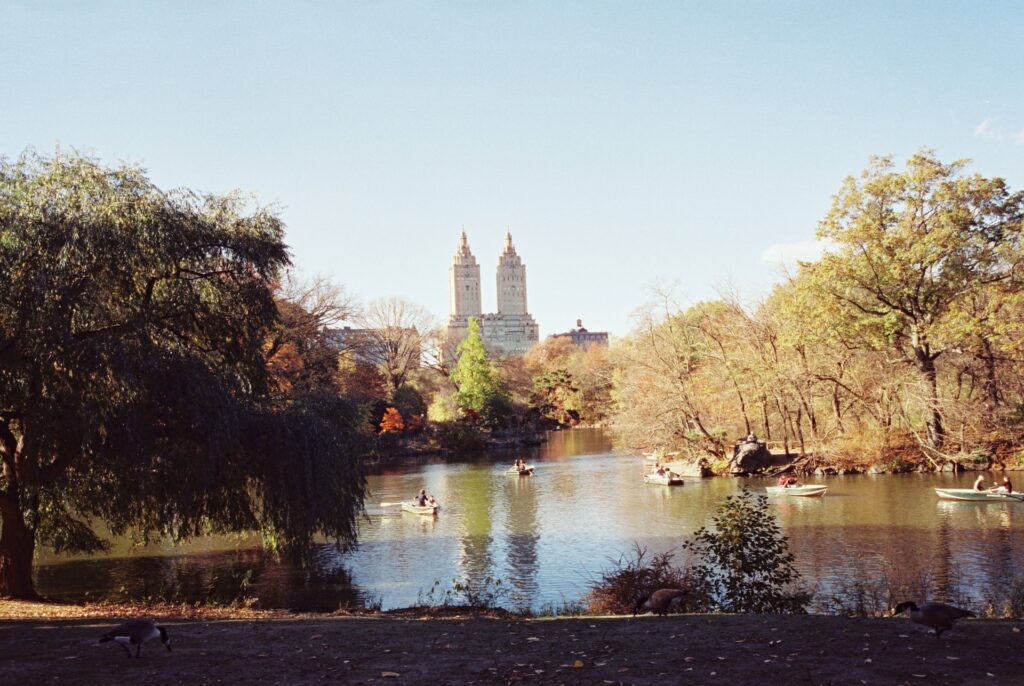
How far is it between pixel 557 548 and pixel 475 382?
3978 centimetres

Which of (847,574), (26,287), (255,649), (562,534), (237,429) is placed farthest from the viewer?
(562,534)

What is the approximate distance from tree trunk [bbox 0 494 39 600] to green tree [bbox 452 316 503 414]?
45762 millimetres

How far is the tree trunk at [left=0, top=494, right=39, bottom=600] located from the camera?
41.6 feet

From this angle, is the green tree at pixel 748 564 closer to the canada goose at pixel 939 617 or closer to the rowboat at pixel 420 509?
the canada goose at pixel 939 617

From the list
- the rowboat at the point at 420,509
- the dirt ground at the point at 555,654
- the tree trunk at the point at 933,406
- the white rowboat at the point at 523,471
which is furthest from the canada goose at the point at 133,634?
the tree trunk at the point at 933,406

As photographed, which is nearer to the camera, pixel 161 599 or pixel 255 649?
pixel 255 649

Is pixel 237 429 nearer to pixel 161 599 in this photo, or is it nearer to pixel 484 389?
pixel 161 599

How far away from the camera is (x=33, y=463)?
12.4 meters

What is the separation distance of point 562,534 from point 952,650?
16.2 m

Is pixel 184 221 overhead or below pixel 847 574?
overhead

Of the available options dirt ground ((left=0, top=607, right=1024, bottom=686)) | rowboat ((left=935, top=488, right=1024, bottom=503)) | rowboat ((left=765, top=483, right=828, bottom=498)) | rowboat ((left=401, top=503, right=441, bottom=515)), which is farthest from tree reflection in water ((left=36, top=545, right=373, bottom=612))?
rowboat ((left=935, top=488, right=1024, bottom=503))

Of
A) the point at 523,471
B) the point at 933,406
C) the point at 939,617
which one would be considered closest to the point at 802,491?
the point at 933,406

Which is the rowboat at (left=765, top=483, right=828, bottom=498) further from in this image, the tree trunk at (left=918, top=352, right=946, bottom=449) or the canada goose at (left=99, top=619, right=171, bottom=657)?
the canada goose at (left=99, top=619, right=171, bottom=657)

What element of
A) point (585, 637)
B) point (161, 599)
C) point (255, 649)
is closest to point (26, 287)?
point (161, 599)
